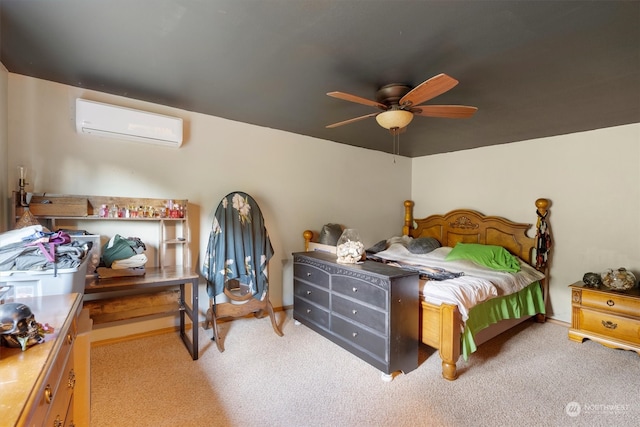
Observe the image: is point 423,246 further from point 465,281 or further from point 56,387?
point 56,387

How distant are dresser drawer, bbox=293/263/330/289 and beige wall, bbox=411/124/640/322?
263 centimetres

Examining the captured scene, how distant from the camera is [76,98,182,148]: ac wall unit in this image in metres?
2.36

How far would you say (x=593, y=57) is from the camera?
1.83 meters

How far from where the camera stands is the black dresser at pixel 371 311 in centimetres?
219

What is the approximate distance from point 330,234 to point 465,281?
162cm

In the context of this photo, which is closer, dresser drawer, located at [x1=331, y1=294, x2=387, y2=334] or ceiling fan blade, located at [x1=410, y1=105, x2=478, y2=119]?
ceiling fan blade, located at [x1=410, y1=105, x2=478, y2=119]

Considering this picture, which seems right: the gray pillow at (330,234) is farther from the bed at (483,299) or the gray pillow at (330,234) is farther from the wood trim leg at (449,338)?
the wood trim leg at (449,338)

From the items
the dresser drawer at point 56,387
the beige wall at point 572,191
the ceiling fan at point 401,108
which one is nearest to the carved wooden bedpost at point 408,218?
the beige wall at point 572,191

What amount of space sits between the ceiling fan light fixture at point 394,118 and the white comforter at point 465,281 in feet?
4.23

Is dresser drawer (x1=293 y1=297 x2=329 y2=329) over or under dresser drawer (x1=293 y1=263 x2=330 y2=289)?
under

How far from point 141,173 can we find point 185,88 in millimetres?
900

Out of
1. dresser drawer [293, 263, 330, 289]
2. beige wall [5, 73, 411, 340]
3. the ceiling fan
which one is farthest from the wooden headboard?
dresser drawer [293, 263, 330, 289]

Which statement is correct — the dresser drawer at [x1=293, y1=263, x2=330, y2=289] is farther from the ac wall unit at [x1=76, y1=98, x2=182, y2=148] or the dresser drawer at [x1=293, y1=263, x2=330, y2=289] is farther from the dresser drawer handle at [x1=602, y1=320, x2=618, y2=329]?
A: the dresser drawer handle at [x1=602, y1=320, x2=618, y2=329]

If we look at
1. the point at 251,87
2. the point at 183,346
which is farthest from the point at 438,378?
the point at 251,87
